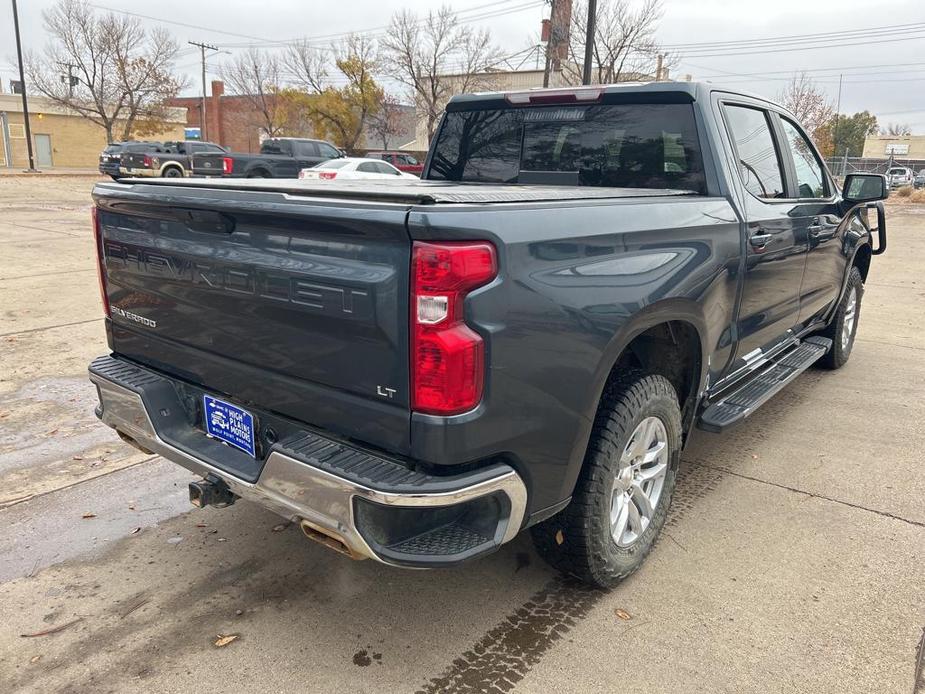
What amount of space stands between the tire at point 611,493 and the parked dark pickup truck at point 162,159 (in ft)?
87.8

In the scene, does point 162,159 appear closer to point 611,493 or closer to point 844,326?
point 844,326

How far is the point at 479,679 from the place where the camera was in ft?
8.02

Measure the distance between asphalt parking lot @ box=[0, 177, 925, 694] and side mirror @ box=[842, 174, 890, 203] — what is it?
1590mm

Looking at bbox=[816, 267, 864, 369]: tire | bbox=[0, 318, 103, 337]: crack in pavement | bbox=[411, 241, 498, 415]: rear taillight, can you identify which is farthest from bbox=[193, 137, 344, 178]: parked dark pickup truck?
bbox=[411, 241, 498, 415]: rear taillight

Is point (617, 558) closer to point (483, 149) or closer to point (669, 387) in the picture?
point (669, 387)

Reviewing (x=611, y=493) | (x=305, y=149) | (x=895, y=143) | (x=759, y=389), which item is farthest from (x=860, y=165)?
(x=611, y=493)

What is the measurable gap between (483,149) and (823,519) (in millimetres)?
2730

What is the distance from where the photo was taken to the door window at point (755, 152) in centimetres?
372

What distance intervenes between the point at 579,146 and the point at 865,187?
2.20m

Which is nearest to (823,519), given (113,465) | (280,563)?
(280,563)

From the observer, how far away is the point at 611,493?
2.75m

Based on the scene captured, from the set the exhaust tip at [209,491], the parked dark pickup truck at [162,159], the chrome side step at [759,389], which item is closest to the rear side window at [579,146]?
the chrome side step at [759,389]

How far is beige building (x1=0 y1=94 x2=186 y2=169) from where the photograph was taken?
48188mm

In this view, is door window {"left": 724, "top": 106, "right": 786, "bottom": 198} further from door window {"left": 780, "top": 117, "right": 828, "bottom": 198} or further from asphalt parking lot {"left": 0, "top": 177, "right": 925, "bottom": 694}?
asphalt parking lot {"left": 0, "top": 177, "right": 925, "bottom": 694}
